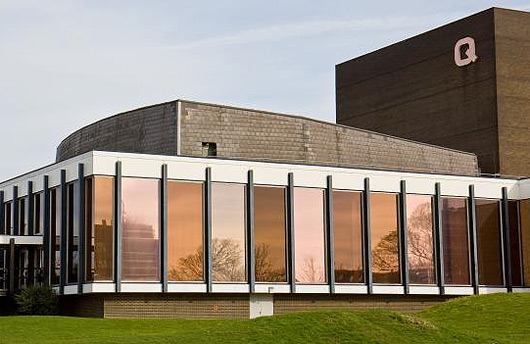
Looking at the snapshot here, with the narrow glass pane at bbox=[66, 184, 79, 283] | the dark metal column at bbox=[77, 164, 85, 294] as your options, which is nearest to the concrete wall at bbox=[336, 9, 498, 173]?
the narrow glass pane at bbox=[66, 184, 79, 283]

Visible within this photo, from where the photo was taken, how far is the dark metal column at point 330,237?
1623 inches

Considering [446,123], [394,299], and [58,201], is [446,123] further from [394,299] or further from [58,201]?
[58,201]

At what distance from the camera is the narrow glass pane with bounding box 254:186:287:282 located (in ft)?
131

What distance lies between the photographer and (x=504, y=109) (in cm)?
5744

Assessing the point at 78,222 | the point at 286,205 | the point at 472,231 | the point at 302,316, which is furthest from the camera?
the point at 472,231

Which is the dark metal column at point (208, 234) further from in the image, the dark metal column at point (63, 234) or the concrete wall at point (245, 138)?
the dark metal column at point (63, 234)

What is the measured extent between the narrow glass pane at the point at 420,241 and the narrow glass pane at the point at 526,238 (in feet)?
15.8

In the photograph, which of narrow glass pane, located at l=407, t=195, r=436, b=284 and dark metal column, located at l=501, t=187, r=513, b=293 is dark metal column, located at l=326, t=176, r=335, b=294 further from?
dark metal column, located at l=501, t=187, r=513, b=293

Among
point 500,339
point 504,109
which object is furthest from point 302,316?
point 504,109

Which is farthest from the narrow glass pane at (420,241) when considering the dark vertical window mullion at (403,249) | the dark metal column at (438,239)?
the dark vertical window mullion at (403,249)

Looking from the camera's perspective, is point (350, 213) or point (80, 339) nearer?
point (80, 339)

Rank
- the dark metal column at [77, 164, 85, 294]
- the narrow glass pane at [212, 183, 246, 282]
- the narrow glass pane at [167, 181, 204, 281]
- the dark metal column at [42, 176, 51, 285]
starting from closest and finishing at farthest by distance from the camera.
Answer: the dark metal column at [77, 164, 85, 294] < the narrow glass pane at [167, 181, 204, 281] < the narrow glass pane at [212, 183, 246, 282] < the dark metal column at [42, 176, 51, 285]

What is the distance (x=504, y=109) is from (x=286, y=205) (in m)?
21.4

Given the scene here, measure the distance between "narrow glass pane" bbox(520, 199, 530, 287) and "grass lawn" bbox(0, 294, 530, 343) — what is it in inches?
501
